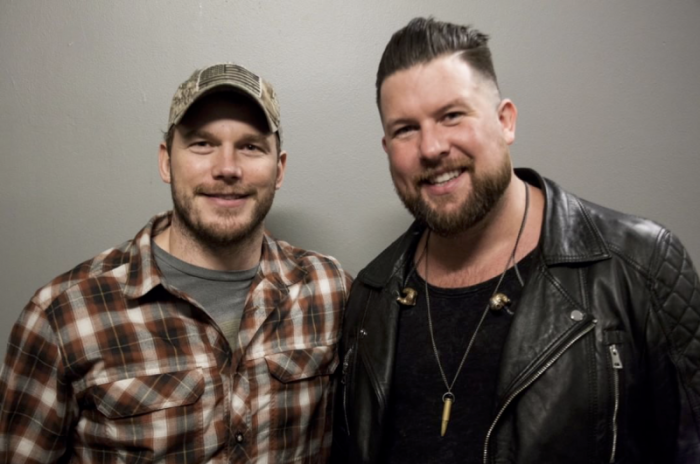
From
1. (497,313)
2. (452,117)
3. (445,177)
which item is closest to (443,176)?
(445,177)

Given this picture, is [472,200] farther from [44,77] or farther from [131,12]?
[44,77]

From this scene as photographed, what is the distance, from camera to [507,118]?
4.26ft

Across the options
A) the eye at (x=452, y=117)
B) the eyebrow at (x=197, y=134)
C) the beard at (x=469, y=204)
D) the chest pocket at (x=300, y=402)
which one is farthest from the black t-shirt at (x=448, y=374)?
the eyebrow at (x=197, y=134)

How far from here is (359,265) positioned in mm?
1820

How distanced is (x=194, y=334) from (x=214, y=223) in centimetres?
29

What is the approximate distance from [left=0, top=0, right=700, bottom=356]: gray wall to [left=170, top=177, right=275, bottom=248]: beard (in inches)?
15.9

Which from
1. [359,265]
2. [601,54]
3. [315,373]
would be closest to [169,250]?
[315,373]

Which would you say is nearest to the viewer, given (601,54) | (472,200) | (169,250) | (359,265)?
(472,200)

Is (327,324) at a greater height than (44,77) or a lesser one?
lesser

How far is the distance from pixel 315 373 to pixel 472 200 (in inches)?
26.0

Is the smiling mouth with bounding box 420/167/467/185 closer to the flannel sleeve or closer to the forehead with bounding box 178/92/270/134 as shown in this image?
the forehead with bounding box 178/92/270/134

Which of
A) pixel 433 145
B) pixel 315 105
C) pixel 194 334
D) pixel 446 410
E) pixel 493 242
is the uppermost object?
pixel 315 105

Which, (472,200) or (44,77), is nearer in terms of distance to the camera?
(472,200)

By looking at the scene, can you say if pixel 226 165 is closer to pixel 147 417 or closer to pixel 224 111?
pixel 224 111
